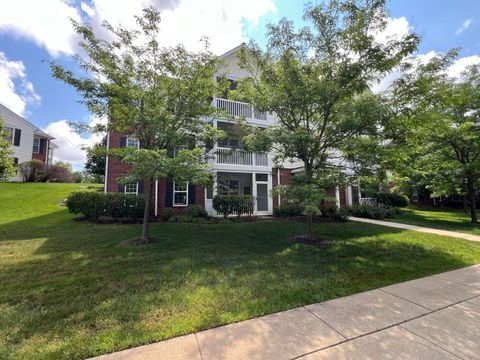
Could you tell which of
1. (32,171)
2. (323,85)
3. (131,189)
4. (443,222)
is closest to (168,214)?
(131,189)

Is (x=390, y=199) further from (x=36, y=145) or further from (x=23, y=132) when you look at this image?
(x=36, y=145)

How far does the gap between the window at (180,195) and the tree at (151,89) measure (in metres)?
5.78

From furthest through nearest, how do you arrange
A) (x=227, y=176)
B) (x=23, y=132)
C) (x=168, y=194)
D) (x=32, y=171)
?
(x=23, y=132)
(x=32, y=171)
(x=227, y=176)
(x=168, y=194)

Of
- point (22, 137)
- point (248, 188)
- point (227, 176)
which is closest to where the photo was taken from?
point (227, 176)

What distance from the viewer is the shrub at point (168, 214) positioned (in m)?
12.4

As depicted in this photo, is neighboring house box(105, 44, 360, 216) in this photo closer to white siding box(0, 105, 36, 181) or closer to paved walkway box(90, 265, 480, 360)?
paved walkway box(90, 265, 480, 360)

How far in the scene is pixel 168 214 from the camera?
12.7 metres

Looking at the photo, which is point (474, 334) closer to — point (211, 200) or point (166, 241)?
point (166, 241)

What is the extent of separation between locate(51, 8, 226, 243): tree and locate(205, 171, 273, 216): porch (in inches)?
224

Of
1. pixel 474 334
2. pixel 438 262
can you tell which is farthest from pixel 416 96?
pixel 474 334

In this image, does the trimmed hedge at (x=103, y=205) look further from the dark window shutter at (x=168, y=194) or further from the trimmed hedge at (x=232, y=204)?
the trimmed hedge at (x=232, y=204)

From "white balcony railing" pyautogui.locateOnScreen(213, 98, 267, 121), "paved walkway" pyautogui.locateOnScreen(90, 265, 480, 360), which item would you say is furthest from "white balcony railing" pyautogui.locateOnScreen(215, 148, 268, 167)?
"paved walkway" pyautogui.locateOnScreen(90, 265, 480, 360)

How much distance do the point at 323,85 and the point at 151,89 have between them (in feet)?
17.8

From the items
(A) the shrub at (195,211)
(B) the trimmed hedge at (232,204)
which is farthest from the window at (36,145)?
(B) the trimmed hedge at (232,204)
